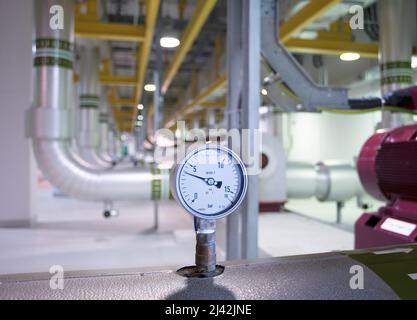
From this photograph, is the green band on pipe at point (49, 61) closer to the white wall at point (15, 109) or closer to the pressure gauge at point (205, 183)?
the white wall at point (15, 109)

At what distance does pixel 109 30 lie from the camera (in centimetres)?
408

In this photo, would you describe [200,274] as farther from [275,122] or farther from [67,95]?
[275,122]

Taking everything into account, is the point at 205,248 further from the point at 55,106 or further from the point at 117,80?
the point at 117,80

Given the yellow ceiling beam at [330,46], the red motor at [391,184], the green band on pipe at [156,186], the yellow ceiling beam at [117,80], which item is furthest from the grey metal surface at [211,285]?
the yellow ceiling beam at [117,80]

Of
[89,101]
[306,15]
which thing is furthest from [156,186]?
[89,101]

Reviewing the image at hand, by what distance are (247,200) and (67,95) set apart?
1713 millimetres

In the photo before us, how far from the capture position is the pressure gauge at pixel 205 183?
924 millimetres

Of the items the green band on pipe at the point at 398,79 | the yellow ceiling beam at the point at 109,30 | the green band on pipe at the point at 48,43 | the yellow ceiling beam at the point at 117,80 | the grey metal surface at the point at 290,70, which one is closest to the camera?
the grey metal surface at the point at 290,70

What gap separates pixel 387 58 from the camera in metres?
3.25

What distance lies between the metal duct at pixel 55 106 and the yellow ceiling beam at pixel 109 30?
1243 millimetres

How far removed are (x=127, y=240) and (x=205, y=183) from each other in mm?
2578
